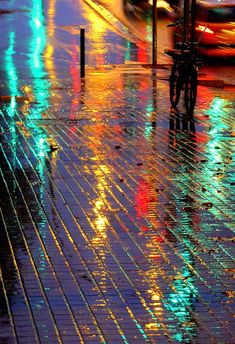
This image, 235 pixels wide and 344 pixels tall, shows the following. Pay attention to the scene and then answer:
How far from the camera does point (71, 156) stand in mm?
14664

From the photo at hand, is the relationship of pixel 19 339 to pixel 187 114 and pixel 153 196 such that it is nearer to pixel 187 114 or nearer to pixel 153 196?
pixel 153 196

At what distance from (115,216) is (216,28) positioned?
20.3 meters

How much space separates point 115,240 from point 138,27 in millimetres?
29575

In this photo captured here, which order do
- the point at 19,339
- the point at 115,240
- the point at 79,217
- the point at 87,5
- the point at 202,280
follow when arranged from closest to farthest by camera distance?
the point at 19,339 < the point at 202,280 < the point at 115,240 < the point at 79,217 < the point at 87,5

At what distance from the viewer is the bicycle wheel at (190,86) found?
64.3 ft

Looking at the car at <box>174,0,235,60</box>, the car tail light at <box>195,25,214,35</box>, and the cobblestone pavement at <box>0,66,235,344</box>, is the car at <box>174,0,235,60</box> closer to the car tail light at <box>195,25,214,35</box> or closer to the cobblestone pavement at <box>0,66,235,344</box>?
the car tail light at <box>195,25,214,35</box>

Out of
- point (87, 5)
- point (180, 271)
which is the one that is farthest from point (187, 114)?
point (87, 5)

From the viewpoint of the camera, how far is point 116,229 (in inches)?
417

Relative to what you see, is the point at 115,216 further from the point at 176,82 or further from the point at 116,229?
the point at 176,82

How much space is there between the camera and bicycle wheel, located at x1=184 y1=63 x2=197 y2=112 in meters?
19.6

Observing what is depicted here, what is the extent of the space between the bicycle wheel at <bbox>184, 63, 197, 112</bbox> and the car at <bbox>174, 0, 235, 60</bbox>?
9.84m

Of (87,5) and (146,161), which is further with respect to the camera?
(87,5)

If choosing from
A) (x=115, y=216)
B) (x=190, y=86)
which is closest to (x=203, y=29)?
(x=190, y=86)

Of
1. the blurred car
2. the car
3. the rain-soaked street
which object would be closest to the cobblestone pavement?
the rain-soaked street
